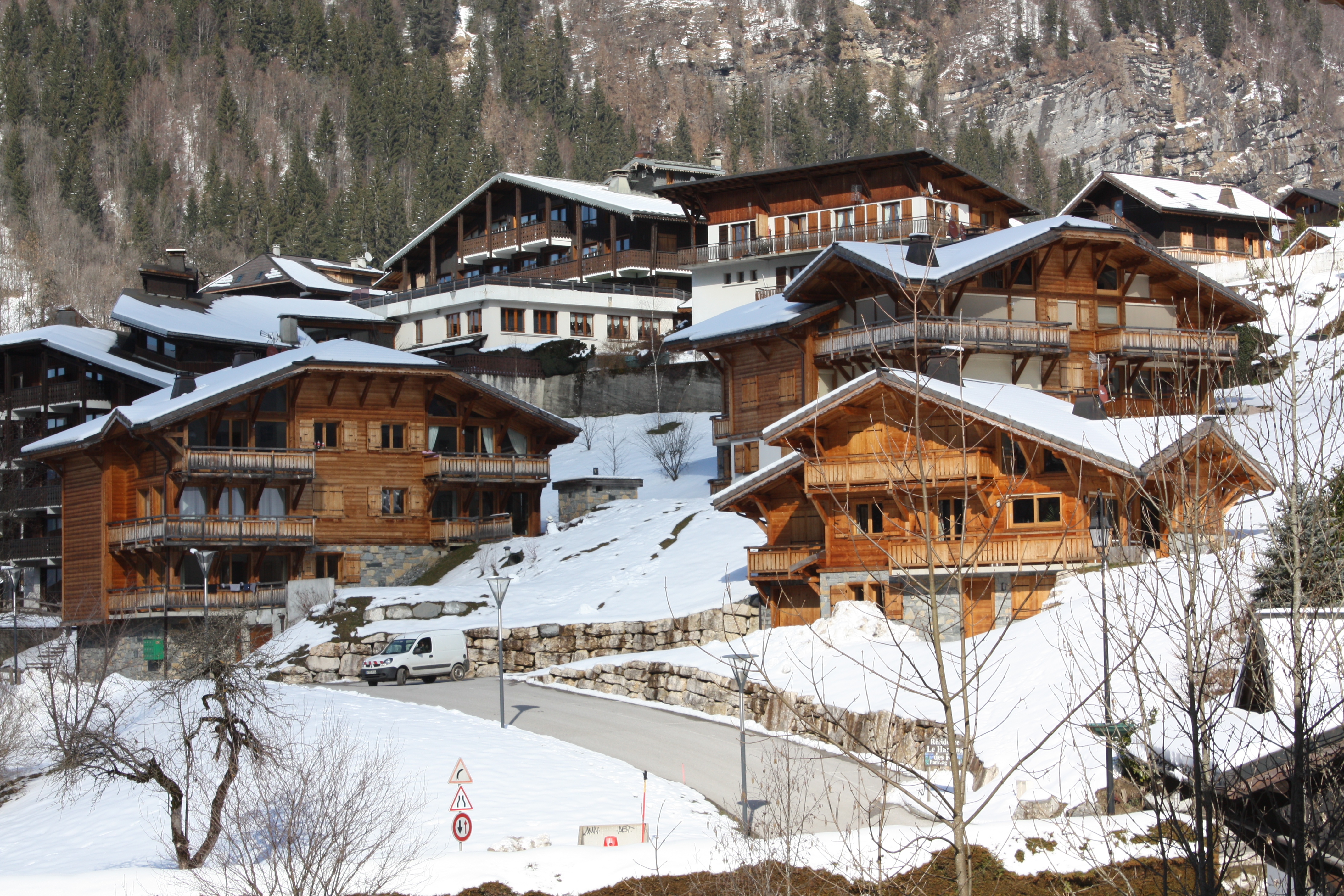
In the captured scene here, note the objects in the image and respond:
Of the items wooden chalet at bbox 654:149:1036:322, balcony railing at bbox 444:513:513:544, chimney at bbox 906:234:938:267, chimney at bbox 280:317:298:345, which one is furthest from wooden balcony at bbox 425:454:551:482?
wooden chalet at bbox 654:149:1036:322

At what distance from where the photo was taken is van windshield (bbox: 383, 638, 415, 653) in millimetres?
44469

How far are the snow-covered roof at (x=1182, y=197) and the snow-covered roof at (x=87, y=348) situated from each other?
50575 mm

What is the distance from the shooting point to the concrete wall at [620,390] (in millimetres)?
73750

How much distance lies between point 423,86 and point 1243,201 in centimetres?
10446

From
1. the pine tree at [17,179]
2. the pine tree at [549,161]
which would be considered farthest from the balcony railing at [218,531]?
the pine tree at [17,179]

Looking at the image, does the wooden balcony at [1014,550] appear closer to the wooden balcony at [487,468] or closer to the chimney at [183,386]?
the wooden balcony at [487,468]

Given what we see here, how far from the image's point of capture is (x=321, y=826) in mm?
20891

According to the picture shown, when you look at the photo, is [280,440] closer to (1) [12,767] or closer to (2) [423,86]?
(1) [12,767]

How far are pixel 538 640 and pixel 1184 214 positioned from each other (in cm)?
5400

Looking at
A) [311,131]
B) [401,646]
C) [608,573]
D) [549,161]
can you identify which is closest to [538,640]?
[401,646]

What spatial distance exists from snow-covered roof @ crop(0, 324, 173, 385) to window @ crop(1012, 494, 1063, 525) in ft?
135

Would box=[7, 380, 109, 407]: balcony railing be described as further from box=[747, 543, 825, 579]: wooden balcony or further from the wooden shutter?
box=[747, 543, 825, 579]: wooden balcony

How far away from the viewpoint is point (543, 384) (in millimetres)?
76250

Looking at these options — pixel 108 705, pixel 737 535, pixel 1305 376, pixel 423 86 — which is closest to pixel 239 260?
pixel 423 86
